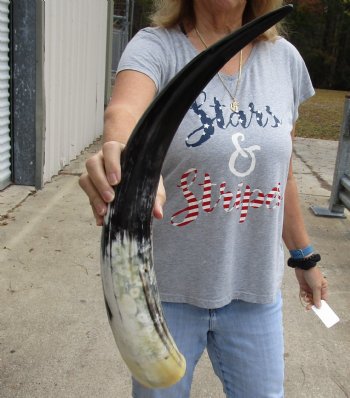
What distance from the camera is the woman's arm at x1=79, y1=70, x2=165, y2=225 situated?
3.23 feet

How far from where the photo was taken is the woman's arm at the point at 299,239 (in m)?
1.93

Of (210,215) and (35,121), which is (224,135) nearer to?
(210,215)

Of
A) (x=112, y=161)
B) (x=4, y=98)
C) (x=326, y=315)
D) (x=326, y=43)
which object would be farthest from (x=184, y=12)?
(x=326, y=43)

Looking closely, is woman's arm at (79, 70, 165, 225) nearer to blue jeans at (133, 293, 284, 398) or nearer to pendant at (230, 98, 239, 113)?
pendant at (230, 98, 239, 113)

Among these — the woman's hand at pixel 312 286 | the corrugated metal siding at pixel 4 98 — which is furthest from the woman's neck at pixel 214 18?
the corrugated metal siding at pixel 4 98

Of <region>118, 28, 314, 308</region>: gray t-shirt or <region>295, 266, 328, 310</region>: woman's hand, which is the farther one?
<region>295, 266, 328, 310</region>: woman's hand

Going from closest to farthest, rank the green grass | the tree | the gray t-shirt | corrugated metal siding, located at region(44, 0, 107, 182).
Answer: the gray t-shirt → corrugated metal siding, located at region(44, 0, 107, 182) → the green grass → the tree

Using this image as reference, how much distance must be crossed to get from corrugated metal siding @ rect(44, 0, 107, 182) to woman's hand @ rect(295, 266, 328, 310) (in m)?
4.67

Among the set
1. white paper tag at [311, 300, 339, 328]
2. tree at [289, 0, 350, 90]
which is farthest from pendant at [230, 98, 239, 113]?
tree at [289, 0, 350, 90]

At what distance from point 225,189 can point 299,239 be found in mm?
545

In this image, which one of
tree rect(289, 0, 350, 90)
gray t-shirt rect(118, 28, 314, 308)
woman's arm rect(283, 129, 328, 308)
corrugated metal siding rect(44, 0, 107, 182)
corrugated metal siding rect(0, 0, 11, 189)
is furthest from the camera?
tree rect(289, 0, 350, 90)

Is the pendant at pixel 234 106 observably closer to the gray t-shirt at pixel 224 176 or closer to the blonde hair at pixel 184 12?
the gray t-shirt at pixel 224 176

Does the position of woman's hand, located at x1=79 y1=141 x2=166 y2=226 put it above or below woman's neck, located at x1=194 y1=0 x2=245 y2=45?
below

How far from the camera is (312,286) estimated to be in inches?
78.8
